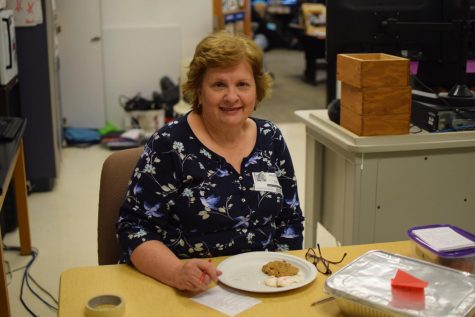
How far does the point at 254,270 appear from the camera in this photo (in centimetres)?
152

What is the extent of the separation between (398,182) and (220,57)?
988 mm

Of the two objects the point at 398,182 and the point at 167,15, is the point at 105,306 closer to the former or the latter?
the point at 398,182

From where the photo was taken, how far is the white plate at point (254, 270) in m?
1.42

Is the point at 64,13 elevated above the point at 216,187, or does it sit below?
above

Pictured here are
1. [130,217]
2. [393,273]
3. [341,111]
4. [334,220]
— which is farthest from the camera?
[334,220]

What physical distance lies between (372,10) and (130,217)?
1354 millimetres

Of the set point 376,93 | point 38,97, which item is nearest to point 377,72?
point 376,93

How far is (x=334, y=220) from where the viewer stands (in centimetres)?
258

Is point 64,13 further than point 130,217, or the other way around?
point 64,13

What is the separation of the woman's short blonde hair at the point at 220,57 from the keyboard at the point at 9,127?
136cm

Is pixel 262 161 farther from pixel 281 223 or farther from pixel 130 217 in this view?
pixel 130 217

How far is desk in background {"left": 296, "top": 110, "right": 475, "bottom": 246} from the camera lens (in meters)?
2.29

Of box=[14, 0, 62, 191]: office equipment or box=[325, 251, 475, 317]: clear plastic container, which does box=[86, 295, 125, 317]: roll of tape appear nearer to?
box=[325, 251, 475, 317]: clear plastic container

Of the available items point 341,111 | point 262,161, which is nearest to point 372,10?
point 341,111
